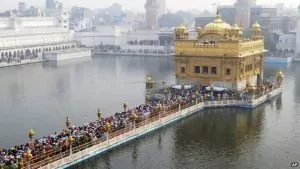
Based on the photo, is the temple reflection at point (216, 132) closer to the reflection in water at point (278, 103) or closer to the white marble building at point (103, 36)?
the reflection in water at point (278, 103)

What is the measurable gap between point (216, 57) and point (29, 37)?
148 ft

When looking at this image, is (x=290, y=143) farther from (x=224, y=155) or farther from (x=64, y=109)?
(x=64, y=109)

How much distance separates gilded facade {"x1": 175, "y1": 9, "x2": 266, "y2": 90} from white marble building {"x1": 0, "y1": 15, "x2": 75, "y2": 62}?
32.1 metres

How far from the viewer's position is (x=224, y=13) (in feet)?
303

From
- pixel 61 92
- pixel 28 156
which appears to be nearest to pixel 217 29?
pixel 61 92

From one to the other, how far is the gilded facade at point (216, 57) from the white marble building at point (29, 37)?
1264 inches

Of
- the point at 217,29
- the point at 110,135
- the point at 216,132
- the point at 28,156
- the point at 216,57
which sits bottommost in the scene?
the point at 216,132

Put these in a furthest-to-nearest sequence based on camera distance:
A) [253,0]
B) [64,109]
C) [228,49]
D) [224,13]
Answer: [253,0], [224,13], [228,49], [64,109]

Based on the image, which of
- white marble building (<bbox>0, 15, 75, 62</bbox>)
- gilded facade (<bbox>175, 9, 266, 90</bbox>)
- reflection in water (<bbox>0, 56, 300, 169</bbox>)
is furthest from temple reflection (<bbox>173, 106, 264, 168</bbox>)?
white marble building (<bbox>0, 15, 75, 62</bbox>)

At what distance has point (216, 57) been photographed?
34.4 metres

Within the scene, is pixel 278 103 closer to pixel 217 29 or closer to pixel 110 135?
pixel 217 29

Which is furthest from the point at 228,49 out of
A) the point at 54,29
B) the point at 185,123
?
the point at 54,29

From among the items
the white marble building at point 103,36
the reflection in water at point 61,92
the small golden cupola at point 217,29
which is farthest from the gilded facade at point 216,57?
the white marble building at point 103,36

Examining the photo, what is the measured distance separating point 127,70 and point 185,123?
27985mm
